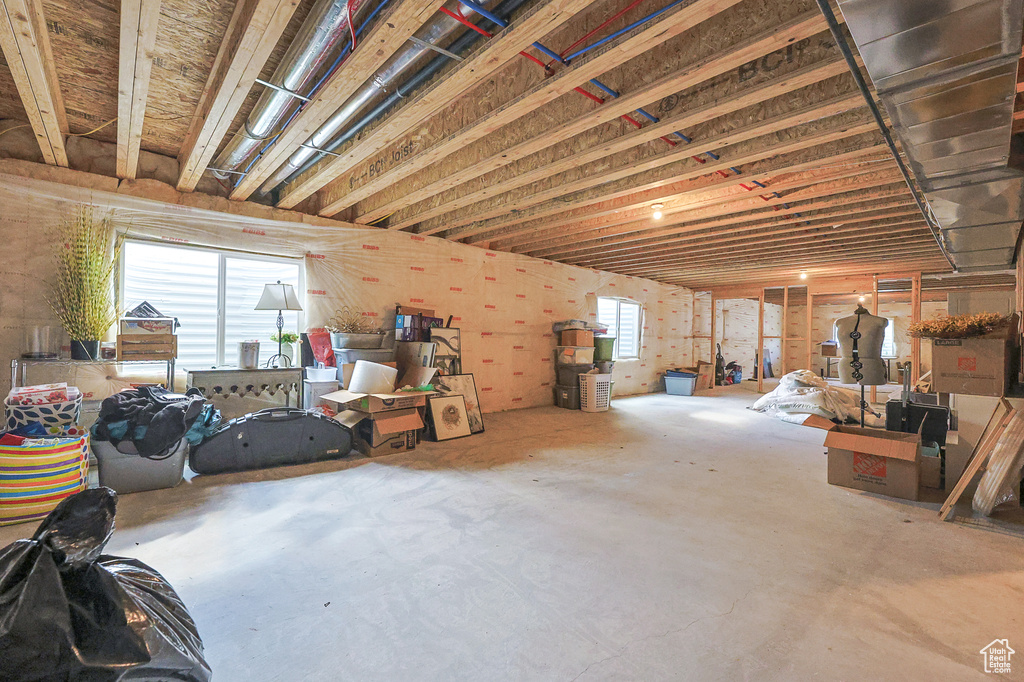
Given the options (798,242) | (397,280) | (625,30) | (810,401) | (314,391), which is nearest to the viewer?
(625,30)

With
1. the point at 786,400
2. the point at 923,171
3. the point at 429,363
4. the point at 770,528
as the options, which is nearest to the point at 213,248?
the point at 429,363

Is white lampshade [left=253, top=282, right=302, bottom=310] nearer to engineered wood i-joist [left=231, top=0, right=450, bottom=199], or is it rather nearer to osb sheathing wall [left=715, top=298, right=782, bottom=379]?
engineered wood i-joist [left=231, top=0, right=450, bottom=199]

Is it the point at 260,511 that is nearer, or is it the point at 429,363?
the point at 260,511

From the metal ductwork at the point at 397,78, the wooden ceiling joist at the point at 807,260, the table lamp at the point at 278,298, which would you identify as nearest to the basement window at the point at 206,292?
the table lamp at the point at 278,298

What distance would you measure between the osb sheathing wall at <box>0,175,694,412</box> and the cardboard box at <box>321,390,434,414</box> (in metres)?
1.22

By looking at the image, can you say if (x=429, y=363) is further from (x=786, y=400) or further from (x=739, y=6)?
(x=786, y=400)

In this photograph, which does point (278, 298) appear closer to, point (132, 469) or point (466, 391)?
point (132, 469)

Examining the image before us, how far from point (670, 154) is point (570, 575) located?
2.81 meters

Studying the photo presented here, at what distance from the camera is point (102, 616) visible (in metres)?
1.07

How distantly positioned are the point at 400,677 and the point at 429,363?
11.6ft

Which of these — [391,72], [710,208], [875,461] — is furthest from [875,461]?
[391,72]

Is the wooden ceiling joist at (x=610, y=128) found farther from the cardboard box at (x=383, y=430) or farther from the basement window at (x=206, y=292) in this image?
the cardboard box at (x=383, y=430)

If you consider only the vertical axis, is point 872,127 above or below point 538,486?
above

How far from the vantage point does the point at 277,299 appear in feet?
13.4
